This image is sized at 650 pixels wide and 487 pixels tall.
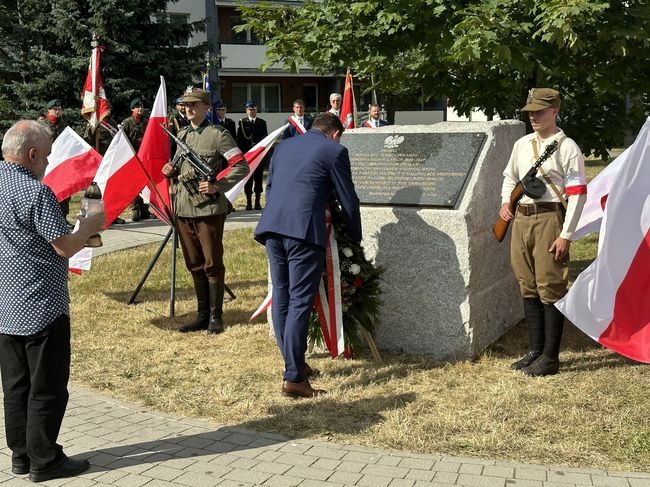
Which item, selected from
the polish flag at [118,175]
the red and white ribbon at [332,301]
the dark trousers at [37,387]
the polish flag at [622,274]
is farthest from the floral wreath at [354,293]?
the polish flag at [118,175]

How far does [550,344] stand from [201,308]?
326cm

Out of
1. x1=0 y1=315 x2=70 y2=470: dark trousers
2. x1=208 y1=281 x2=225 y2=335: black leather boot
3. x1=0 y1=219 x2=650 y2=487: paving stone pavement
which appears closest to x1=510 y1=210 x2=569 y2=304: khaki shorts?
x1=0 y1=219 x2=650 y2=487: paving stone pavement

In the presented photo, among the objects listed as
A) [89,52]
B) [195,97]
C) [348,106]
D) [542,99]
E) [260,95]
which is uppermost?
[89,52]

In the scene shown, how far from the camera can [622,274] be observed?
4.95 metres

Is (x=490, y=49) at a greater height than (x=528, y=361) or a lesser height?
greater

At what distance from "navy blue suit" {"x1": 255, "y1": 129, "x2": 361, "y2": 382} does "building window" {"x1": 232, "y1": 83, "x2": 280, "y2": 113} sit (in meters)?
32.4

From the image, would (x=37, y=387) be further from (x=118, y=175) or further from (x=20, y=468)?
(x=118, y=175)

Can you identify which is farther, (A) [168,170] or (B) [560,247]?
(A) [168,170]

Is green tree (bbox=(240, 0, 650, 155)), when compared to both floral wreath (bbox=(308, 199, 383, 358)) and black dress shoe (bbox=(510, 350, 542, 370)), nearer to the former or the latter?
floral wreath (bbox=(308, 199, 383, 358))

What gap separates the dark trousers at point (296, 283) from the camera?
194 inches

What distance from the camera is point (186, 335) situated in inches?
270

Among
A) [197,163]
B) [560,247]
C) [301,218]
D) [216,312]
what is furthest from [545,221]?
[216,312]

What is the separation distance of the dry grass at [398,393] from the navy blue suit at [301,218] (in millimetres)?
475

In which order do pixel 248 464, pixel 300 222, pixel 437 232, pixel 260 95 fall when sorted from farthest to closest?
pixel 260 95 → pixel 437 232 → pixel 300 222 → pixel 248 464
